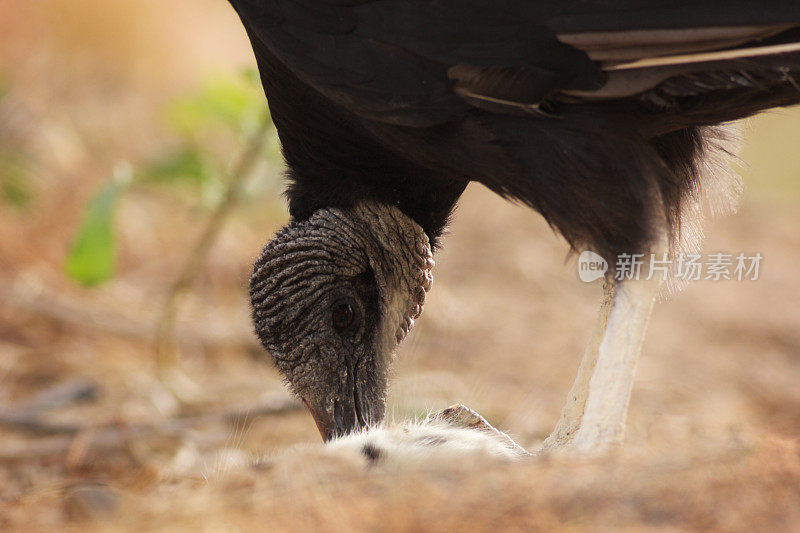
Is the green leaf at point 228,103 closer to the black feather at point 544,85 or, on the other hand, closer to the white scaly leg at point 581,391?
the black feather at point 544,85

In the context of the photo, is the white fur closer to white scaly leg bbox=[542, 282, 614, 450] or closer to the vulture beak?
white scaly leg bbox=[542, 282, 614, 450]

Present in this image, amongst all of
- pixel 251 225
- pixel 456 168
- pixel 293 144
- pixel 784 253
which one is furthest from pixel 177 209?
pixel 784 253

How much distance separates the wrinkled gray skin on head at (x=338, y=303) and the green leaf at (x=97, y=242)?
942 millimetres

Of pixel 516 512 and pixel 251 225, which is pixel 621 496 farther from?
pixel 251 225

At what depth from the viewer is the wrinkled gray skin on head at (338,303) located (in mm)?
2965

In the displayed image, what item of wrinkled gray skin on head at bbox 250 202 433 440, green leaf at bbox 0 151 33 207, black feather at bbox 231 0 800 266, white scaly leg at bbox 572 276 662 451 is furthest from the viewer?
green leaf at bbox 0 151 33 207

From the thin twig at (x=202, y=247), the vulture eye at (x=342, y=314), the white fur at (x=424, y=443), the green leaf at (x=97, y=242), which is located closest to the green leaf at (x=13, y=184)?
the thin twig at (x=202, y=247)

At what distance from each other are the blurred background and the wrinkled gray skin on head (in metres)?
0.22

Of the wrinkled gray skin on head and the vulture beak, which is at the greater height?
the wrinkled gray skin on head

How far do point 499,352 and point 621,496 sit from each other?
3.59m

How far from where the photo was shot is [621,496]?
1854 mm

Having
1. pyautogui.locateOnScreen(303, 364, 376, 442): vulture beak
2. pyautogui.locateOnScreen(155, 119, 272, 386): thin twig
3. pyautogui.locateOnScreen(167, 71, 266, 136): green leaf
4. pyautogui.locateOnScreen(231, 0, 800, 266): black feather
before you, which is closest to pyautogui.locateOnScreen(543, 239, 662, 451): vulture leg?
pyautogui.locateOnScreen(231, 0, 800, 266): black feather

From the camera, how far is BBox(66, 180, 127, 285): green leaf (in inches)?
144

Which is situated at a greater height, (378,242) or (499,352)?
(499,352)
